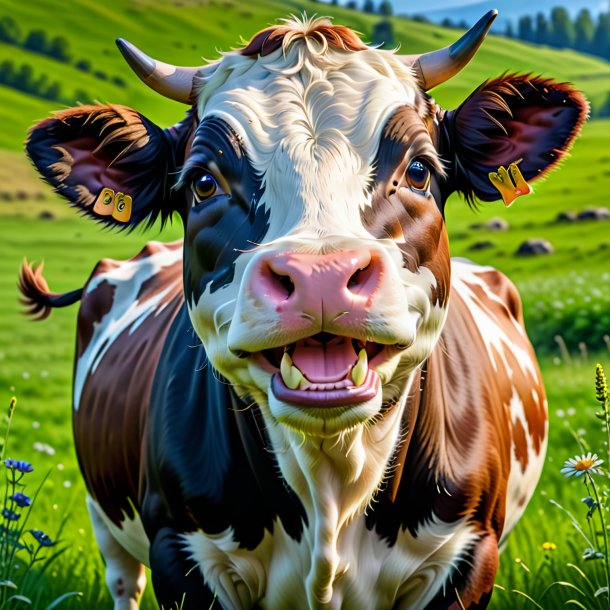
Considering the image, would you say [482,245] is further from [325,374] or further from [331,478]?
[325,374]

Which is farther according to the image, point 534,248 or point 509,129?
point 534,248

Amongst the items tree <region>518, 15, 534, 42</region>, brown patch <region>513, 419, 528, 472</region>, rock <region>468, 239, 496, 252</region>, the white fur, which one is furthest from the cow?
tree <region>518, 15, 534, 42</region>

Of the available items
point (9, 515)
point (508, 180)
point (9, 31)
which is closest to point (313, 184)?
point (508, 180)

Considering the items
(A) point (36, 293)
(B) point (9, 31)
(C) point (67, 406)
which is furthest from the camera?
(B) point (9, 31)

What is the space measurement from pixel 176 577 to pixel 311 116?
1.80 m

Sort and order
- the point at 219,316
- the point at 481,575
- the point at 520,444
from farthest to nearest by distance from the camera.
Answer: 1. the point at 520,444
2. the point at 481,575
3. the point at 219,316

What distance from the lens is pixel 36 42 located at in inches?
1163

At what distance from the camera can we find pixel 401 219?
3.89m

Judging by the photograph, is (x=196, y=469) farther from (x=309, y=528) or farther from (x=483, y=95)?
(x=483, y=95)

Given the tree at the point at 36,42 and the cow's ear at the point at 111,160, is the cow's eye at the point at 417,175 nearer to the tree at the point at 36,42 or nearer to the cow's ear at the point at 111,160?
the cow's ear at the point at 111,160

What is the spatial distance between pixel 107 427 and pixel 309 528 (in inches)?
70.4

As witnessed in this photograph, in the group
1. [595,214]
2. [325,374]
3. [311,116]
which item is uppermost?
[311,116]

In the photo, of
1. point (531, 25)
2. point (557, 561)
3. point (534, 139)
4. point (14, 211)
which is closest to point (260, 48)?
point (534, 139)

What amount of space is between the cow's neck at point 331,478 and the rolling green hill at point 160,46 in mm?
22331
